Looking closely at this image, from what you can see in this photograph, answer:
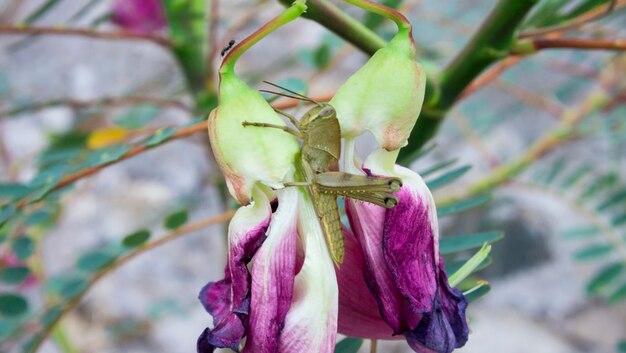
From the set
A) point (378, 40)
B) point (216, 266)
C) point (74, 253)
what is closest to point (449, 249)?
point (378, 40)

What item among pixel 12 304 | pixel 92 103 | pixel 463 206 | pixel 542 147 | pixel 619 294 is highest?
pixel 92 103

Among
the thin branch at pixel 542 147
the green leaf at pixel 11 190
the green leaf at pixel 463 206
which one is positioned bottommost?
the thin branch at pixel 542 147

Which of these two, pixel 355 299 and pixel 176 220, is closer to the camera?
pixel 355 299

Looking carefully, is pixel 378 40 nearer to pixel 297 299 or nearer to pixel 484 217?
pixel 297 299

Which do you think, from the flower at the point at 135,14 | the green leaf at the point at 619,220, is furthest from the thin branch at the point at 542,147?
the flower at the point at 135,14

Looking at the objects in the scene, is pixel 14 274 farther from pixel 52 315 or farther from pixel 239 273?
pixel 239 273

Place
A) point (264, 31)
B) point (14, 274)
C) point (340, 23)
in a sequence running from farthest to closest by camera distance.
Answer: point (14, 274) → point (340, 23) → point (264, 31)

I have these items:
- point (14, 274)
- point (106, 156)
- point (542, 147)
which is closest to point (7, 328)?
→ point (14, 274)

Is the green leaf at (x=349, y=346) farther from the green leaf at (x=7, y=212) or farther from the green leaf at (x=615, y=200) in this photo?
the green leaf at (x=615, y=200)
